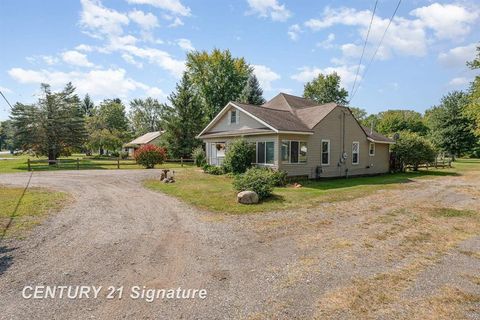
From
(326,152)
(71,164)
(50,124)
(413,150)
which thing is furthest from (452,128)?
(50,124)

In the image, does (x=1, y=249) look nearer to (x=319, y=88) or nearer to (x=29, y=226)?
(x=29, y=226)

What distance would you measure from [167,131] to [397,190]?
27.3 metres

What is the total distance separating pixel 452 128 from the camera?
41.8 metres

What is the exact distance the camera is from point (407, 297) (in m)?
4.55

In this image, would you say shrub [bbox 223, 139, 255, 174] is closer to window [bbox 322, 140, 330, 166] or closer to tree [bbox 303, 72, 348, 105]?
window [bbox 322, 140, 330, 166]

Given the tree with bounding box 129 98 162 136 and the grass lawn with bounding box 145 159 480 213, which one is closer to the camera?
the grass lawn with bounding box 145 159 480 213

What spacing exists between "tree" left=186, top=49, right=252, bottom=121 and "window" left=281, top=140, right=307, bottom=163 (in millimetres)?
26511

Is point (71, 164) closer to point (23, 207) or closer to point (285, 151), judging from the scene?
point (23, 207)

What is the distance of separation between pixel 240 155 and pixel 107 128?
51110 mm

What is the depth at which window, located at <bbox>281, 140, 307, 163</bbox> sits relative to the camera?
18.1 m

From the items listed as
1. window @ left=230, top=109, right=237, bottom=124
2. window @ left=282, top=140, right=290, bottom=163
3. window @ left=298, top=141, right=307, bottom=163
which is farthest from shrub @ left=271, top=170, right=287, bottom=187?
window @ left=230, top=109, right=237, bottom=124

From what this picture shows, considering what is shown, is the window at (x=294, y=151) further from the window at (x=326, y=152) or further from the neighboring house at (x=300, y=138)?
the window at (x=326, y=152)

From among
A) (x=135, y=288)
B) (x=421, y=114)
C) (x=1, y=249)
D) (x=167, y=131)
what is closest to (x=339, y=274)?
(x=135, y=288)

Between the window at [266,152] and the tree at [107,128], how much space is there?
35519mm
